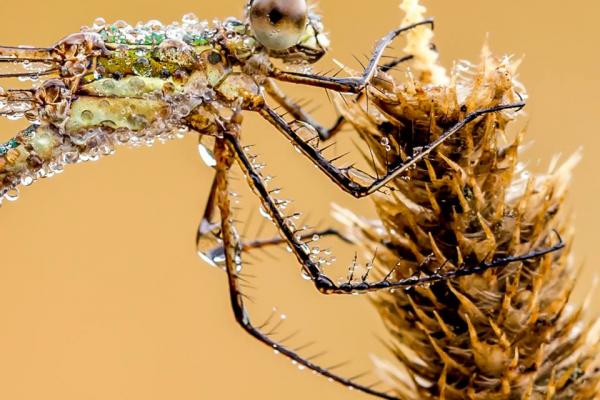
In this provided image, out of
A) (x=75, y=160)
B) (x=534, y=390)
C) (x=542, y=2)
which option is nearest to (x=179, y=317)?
(x=75, y=160)

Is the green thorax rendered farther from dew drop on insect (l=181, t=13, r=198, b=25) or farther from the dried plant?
the dried plant

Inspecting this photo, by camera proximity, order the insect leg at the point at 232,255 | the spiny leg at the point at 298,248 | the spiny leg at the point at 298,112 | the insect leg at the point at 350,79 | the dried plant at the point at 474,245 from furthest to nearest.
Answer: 1. the spiny leg at the point at 298,112
2. the insect leg at the point at 232,255
3. the insect leg at the point at 350,79
4. the spiny leg at the point at 298,248
5. the dried plant at the point at 474,245

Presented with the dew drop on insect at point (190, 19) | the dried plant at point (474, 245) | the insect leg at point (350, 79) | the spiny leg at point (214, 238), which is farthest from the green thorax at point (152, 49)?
the dried plant at point (474, 245)

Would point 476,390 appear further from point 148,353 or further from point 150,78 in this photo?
point 148,353

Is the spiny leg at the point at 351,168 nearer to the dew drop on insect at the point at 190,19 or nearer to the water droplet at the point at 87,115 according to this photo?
the dew drop on insect at the point at 190,19

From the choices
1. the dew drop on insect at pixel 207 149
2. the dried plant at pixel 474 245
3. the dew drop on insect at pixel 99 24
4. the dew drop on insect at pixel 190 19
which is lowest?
the dried plant at pixel 474 245

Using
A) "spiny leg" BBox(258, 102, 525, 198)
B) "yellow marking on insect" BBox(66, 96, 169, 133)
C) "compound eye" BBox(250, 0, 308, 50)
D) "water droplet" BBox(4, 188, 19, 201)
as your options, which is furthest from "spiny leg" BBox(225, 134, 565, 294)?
"water droplet" BBox(4, 188, 19, 201)
